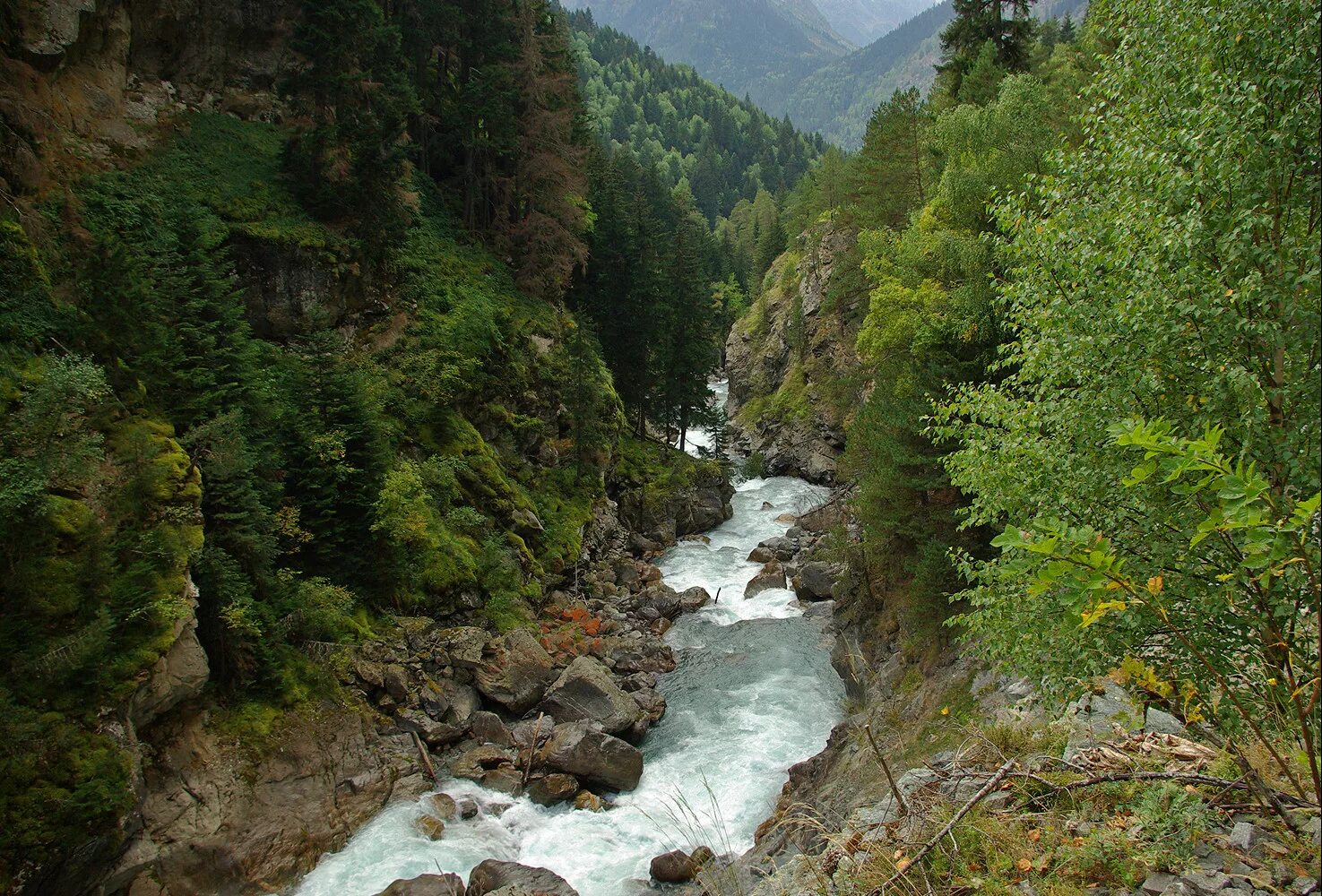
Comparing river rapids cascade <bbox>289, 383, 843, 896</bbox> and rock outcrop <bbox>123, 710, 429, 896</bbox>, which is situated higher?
rock outcrop <bbox>123, 710, 429, 896</bbox>

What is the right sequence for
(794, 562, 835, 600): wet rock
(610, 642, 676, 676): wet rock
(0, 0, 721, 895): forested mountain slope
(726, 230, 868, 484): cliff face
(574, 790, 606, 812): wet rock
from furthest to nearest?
(726, 230, 868, 484): cliff face, (794, 562, 835, 600): wet rock, (610, 642, 676, 676): wet rock, (574, 790, 606, 812): wet rock, (0, 0, 721, 895): forested mountain slope

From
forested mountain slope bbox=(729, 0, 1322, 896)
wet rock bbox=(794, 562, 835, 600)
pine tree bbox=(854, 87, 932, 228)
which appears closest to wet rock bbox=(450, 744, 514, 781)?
forested mountain slope bbox=(729, 0, 1322, 896)

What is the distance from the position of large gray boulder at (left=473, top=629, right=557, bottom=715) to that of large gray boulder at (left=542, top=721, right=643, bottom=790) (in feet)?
7.64

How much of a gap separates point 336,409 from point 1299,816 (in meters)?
19.3

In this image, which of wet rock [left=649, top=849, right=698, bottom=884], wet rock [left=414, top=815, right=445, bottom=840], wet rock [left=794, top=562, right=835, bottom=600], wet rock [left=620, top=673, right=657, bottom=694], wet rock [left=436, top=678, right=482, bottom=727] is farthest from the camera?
wet rock [left=794, top=562, right=835, bottom=600]

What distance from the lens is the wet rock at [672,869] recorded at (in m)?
12.5

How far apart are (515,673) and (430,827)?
5281mm

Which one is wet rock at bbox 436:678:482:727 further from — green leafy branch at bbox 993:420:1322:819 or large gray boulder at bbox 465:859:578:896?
green leafy branch at bbox 993:420:1322:819

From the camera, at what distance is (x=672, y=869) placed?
40.8 ft

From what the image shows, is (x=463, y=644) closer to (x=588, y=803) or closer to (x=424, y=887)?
(x=588, y=803)

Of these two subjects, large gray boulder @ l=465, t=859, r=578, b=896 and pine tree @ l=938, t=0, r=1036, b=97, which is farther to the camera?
pine tree @ l=938, t=0, r=1036, b=97

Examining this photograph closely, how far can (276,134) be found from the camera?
2683cm

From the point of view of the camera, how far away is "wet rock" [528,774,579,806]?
48.7 ft

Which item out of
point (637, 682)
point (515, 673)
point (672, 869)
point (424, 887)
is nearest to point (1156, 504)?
point (672, 869)
